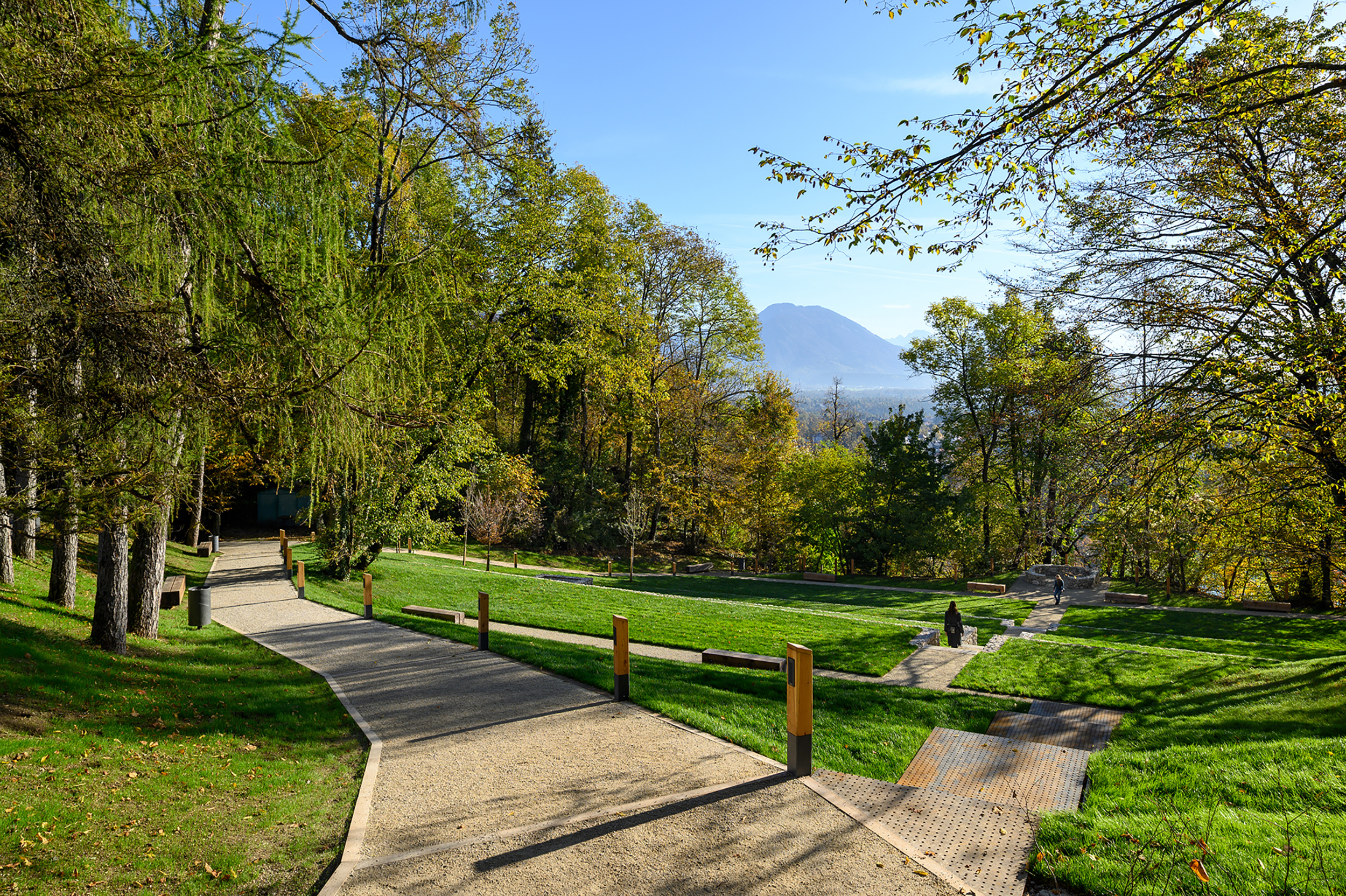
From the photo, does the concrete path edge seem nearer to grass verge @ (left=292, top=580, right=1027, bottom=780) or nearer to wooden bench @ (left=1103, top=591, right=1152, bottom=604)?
grass verge @ (left=292, top=580, right=1027, bottom=780)

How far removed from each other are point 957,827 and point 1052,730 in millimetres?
3737

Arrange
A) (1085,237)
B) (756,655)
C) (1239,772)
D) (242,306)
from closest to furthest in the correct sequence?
(242,306) < (1239,772) < (1085,237) < (756,655)

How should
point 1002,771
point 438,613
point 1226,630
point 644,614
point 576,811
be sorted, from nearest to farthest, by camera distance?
point 576,811
point 1002,771
point 438,613
point 644,614
point 1226,630

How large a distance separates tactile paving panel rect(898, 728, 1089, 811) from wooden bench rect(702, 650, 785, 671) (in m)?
3.25

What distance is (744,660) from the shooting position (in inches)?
415

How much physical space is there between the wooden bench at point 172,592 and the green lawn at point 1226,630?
18602mm

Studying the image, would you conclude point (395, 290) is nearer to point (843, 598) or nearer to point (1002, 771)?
point (1002, 771)

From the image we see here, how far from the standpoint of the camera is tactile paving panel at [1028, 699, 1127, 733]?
810cm

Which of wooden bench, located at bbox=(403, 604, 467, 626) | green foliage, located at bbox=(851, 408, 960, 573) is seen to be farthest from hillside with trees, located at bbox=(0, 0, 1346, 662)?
green foliage, located at bbox=(851, 408, 960, 573)

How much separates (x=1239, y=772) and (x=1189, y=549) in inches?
734

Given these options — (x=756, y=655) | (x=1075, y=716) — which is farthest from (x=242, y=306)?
(x=1075, y=716)

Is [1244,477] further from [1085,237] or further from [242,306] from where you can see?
[242,306]

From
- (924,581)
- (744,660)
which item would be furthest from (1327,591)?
(744,660)

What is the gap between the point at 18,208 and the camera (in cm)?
388
